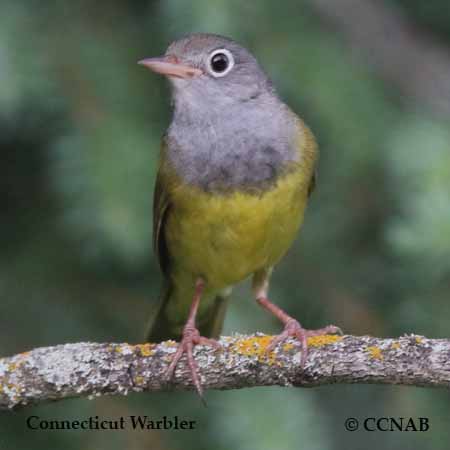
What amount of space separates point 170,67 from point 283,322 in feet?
3.92

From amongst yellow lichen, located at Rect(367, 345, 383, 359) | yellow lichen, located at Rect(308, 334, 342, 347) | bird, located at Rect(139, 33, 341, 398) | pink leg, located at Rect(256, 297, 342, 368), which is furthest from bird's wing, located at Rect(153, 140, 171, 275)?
yellow lichen, located at Rect(367, 345, 383, 359)

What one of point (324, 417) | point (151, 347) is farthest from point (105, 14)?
point (324, 417)

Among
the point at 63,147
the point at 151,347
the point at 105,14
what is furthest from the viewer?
the point at 105,14

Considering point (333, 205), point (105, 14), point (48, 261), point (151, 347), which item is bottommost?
point (151, 347)

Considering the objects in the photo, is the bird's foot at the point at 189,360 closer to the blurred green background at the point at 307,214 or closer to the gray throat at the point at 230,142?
the blurred green background at the point at 307,214

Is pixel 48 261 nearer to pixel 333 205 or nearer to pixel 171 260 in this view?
pixel 171 260

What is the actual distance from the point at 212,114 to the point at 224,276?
73cm

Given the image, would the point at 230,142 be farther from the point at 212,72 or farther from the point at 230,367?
the point at 230,367

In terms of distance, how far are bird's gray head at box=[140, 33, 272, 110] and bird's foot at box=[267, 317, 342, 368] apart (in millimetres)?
1052

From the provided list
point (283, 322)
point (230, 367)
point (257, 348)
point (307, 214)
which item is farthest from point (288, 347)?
point (307, 214)

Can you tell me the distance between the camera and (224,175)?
4.74 meters

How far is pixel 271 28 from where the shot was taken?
475 cm

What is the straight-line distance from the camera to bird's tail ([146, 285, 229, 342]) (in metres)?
5.23

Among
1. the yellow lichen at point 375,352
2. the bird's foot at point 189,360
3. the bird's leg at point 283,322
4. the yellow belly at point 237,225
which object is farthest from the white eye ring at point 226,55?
the yellow lichen at point 375,352
